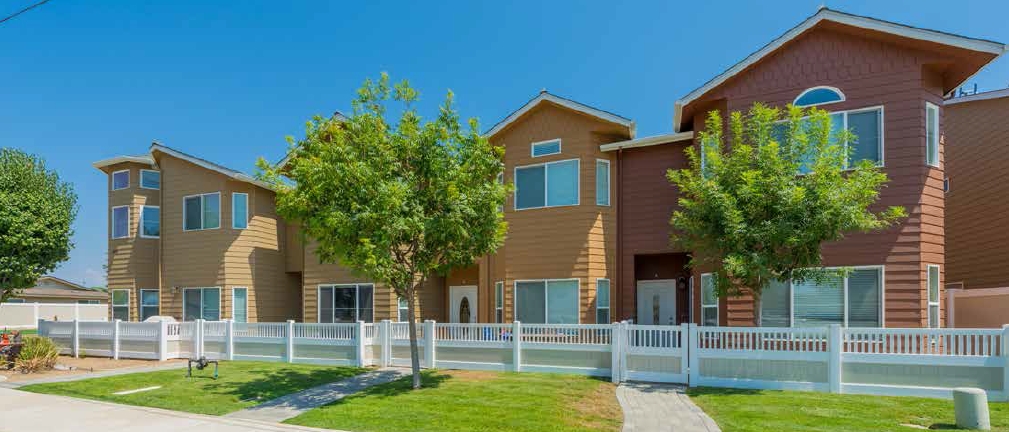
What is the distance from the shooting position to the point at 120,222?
22984 millimetres

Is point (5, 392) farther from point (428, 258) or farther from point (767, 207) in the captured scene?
point (767, 207)

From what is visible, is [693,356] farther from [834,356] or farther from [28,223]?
[28,223]

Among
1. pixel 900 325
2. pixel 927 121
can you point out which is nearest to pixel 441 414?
pixel 900 325

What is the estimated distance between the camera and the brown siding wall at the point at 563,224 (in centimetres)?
1644

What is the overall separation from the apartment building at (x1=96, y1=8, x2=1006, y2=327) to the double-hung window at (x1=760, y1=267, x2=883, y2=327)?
0.09 feet

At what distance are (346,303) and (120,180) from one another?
1042cm

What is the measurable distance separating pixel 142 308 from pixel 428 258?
1595 centimetres

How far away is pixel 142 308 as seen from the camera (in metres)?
22.8

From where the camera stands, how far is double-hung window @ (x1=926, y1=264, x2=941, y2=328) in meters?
12.6

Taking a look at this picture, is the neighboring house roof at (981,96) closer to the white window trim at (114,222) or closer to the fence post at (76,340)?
the white window trim at (114,222)

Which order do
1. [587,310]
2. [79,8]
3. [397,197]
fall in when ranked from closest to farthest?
[397,197], [79,8], [587,310]

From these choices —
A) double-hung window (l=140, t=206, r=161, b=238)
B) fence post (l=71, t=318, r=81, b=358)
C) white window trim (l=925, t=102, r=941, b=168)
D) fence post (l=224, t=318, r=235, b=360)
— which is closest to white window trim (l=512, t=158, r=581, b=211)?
white window trim (l=925, t=102, r=941, b=168)

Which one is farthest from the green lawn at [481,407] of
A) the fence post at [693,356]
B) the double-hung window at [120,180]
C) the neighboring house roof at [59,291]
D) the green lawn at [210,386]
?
the neighboring house roof at [59,291]

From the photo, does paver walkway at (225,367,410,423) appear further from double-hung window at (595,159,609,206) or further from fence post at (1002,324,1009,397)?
fence post at (1002,324,1009,397)
